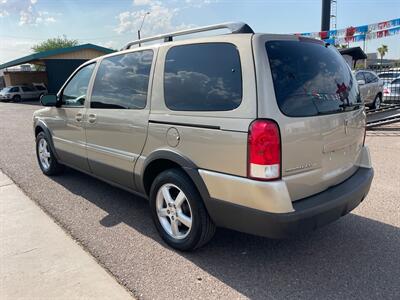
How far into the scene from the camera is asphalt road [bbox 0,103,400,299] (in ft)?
9.01

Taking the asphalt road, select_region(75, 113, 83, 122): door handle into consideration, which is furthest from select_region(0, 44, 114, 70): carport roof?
the asphalt road

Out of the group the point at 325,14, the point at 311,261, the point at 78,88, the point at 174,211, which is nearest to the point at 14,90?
the point at 325,14

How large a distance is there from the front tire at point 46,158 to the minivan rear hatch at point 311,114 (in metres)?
4.17

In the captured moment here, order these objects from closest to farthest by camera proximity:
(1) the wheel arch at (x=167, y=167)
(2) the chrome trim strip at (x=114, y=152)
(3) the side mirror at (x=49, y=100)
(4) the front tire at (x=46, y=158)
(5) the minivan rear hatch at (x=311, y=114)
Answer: (5) the minivan rear hatch at (x=311, y=114) → (1) the wheel arch at (x=167, y=167) → (2) the chrome trim strip at (x=114, y=152) → (3) the side mirror at (x=49, y=100) → (4) the front tire at (x=46, y=158)

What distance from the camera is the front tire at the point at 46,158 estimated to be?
5684 mm

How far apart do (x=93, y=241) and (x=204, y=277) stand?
1293mm

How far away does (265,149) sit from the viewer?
256 cm

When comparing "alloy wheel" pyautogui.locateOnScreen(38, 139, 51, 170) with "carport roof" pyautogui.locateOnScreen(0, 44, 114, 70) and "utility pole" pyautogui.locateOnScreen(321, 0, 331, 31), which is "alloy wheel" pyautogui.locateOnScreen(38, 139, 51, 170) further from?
"carport roof" pyautogui.locateOnScreen(0, 44, 114, 70)

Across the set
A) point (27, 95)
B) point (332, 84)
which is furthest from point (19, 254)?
point (27, 95)

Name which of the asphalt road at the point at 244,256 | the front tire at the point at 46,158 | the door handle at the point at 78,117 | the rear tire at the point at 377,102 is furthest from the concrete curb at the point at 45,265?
the rear tire at the point at 377,102

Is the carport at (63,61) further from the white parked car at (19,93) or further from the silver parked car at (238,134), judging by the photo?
the silver parked car at (238,134)

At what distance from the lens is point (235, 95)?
271 cm

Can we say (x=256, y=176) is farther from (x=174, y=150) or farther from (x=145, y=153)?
(x=145, y=153)

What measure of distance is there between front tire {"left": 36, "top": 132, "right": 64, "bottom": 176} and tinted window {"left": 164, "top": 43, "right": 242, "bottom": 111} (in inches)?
126
